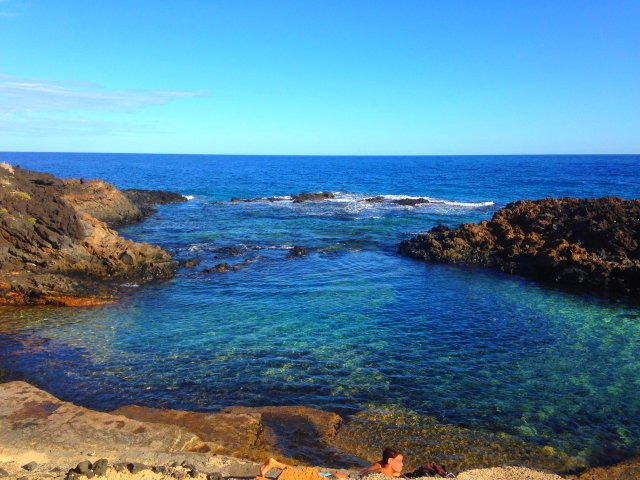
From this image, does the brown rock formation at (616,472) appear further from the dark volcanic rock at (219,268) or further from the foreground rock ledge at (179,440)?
the dark volcanic rock at (219,268)

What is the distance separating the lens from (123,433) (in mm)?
10367

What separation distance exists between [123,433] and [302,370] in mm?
5621

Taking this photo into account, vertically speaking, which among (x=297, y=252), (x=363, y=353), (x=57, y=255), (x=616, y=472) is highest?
(x=57, y=255)

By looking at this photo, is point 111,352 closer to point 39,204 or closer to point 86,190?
point 39,204

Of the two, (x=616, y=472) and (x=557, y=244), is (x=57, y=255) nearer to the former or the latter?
(x=616, y=472)

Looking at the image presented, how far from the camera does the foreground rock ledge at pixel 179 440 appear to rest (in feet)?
29.4

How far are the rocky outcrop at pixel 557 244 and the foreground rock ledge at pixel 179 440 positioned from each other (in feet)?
49.7

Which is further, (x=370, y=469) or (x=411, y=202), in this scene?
(x=411, y=202)

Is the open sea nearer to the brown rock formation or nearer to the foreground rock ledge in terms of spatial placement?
the brown rock formation

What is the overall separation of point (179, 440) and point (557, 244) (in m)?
23.7

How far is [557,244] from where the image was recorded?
87.1ft

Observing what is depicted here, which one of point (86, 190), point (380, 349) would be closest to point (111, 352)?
point (380, 349)

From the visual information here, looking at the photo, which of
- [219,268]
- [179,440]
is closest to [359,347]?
[179,440]

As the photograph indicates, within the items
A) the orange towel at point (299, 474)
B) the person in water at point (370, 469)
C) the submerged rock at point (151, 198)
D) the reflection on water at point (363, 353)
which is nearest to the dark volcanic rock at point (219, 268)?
the reflection on water at point (363, 353)
